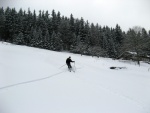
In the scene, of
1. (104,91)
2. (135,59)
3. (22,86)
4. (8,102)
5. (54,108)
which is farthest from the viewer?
(135,59)

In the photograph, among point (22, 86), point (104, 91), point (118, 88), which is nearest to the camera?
point (22, 86)

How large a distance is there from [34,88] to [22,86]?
68 cm

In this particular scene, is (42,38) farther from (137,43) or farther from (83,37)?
(137,43)

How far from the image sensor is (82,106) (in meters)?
7.30

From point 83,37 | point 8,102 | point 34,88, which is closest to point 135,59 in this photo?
point 83,37

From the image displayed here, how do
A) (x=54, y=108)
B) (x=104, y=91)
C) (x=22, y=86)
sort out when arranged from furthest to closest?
(x=104, y=91)
(x=22, y=86)
(x=54, y=108)

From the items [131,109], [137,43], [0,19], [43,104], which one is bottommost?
[131,109]

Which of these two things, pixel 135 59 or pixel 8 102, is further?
pixel 135 59

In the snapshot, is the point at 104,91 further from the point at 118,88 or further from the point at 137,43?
the point at 137,43

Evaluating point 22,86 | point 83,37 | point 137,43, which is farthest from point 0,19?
point 22,86

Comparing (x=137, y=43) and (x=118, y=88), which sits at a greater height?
(x=137, y=43)

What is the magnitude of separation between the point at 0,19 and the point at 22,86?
48.7 m

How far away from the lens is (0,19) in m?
49.3

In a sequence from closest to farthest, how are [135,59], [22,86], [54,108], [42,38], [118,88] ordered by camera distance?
[54,108]
[22,86]
[118,88]
[135,59]
[42,38]
